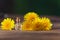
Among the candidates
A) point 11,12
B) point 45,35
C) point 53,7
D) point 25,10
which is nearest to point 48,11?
point 53,7

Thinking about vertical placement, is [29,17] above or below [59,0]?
below

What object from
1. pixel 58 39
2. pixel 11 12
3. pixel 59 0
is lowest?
pixel 58 39

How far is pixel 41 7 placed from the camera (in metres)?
1.99

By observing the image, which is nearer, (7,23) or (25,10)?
(7,23)

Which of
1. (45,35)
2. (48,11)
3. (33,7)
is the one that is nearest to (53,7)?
(48,11)

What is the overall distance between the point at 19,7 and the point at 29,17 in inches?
56.2

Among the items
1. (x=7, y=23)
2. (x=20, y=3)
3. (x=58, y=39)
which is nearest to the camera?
(x=58, y=39)

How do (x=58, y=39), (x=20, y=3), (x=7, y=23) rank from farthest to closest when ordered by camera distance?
1. (x=20, y=3)
2. (x=7, y=23)
3. (x=58, y=39)

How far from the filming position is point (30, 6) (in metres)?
2.04

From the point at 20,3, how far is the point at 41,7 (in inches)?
9.6

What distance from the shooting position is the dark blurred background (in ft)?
6.52

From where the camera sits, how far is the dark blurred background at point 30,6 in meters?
1.99

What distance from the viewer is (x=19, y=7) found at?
198 centimetres

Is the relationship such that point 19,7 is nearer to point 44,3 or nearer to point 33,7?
point 33,7
